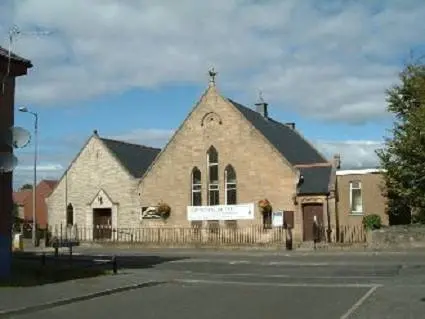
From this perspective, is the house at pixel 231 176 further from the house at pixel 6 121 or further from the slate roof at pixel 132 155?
the house at pixel 6 121

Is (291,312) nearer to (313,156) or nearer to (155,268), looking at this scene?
(155,268)

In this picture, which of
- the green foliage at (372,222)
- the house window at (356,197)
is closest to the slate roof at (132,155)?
the house window at (356,197)

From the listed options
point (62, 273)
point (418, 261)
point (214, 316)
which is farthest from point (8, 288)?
point (418, 261)

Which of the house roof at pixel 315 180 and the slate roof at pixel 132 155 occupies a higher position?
the slate roof at pixel 132 155

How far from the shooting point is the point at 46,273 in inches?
860

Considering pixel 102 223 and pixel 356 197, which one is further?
pixel 102 223

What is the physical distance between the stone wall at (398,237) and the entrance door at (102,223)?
71.6 feet

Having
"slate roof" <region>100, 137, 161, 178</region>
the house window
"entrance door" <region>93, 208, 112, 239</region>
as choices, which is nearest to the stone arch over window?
"slate roof" <region>100, 137, 161, 178</region>

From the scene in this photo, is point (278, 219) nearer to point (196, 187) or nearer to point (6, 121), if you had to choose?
point (196, 187)

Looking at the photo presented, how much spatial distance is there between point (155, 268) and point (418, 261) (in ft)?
32.2

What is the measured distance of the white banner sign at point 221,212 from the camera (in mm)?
43969

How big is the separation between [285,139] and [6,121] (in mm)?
32021

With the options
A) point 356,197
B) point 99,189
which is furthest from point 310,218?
point 99,189

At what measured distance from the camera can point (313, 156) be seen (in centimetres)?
5225
